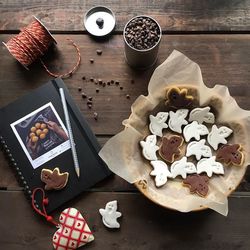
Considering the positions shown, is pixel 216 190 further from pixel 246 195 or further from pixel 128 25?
pixel 128 25

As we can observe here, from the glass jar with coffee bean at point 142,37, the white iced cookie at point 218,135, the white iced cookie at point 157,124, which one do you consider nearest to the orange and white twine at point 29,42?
the glass jar with coffee bean at point 142,37

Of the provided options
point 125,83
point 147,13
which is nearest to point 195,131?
point 125,83

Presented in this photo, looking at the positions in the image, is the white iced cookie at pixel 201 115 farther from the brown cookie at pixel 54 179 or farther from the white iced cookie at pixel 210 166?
the brown cookie at pixel 54 179

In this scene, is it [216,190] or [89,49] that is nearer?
[216,190]

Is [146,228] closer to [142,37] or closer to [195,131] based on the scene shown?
[195,131]

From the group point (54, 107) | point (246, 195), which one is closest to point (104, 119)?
point (54, 107)

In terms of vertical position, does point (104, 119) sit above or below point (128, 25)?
below

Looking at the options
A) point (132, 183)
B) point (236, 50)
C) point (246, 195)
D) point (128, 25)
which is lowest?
point (246, 195)

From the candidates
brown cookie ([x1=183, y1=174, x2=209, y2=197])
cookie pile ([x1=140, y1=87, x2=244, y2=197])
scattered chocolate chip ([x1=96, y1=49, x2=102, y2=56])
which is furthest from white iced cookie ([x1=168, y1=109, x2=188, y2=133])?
scattered chocolate chip ([x1=96, y1=49, x2=102, y2=56])
